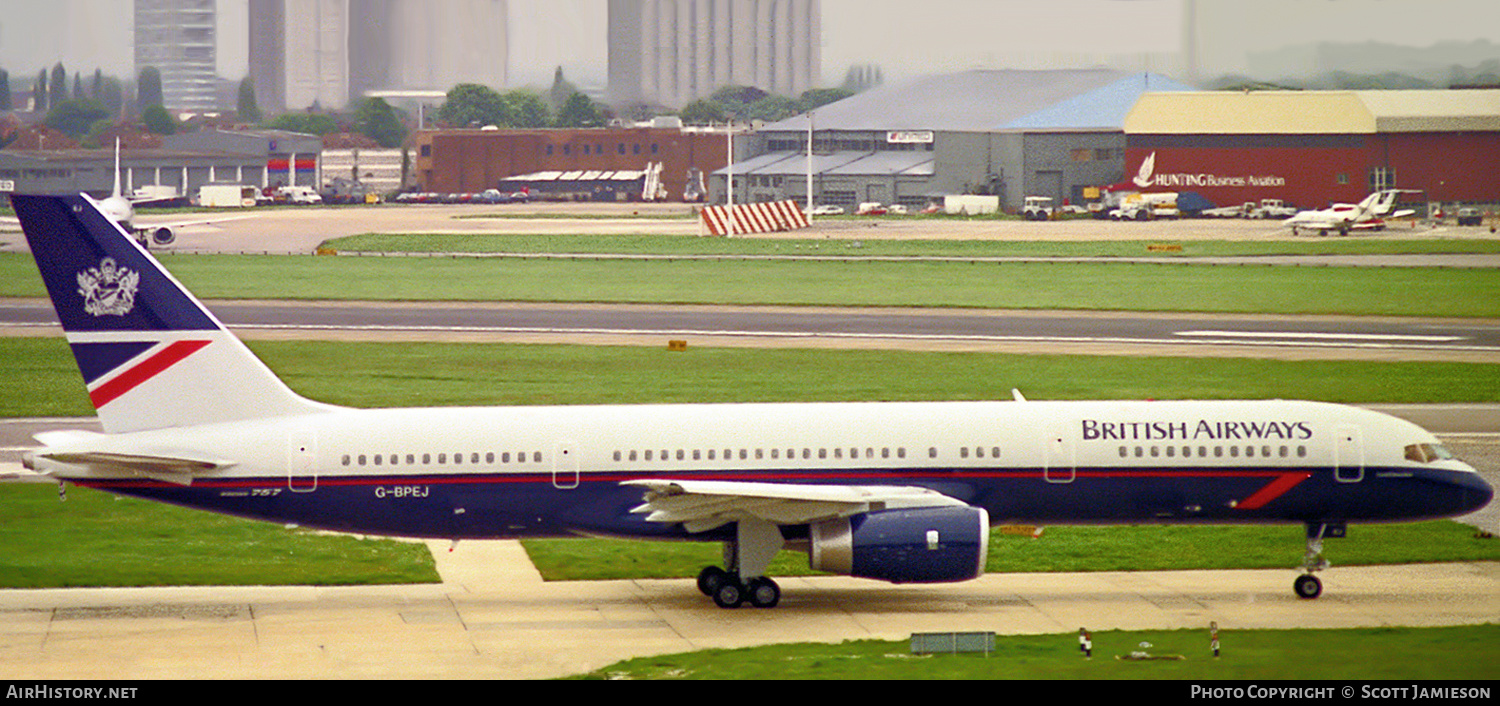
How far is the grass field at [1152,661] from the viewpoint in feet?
82.5

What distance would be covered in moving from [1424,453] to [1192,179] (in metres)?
140

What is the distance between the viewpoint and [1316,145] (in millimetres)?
161625

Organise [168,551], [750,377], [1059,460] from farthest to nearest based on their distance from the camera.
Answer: [750,377], [168,551], [1059,460]

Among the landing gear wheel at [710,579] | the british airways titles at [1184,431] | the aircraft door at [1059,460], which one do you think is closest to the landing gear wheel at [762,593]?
the landing gear wheel at [710,579]

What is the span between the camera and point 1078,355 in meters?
68.6

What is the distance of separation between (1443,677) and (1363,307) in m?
64.8

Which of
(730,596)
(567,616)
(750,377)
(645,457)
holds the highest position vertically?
(645,457)

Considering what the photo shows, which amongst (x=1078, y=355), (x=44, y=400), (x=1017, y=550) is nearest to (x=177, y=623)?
(x=1017, y=550)

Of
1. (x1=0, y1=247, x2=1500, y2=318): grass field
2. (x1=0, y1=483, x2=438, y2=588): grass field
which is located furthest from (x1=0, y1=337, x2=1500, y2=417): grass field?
(x1=0, y1=247, x2=1500, y2=318): grass field

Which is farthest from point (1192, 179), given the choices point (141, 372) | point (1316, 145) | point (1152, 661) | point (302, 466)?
point (1152, 661)

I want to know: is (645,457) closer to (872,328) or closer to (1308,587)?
(1308,587)

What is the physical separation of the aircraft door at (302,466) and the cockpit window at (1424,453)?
1997cm

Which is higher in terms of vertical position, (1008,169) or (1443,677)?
(1008,169)

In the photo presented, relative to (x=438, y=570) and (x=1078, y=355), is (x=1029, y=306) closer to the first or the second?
(x=1078, y=355)
